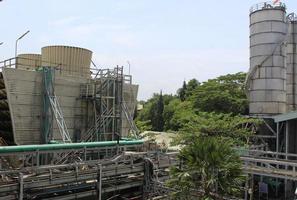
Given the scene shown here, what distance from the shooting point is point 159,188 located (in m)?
18.9

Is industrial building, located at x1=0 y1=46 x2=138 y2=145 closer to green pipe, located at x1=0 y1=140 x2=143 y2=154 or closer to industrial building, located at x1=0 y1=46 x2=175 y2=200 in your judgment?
industrial building, located at x1=0 y1=46 x2=175 y2=200

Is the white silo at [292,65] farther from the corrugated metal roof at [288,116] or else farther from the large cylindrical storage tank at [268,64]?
the corrugated metal roof at [288,116]

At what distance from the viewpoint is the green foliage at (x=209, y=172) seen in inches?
514

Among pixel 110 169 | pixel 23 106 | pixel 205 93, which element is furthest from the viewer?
pixel 205 93

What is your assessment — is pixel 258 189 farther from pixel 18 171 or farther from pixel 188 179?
pixel 18 171

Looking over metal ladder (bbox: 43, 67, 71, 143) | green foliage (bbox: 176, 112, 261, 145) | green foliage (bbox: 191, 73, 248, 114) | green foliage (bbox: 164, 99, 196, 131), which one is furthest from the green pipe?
green foliage (bbox: 164, 99, 196, 131)

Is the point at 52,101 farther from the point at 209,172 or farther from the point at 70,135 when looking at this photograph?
the point at 209,172

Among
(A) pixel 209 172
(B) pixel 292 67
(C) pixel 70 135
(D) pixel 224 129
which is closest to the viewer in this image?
(A) pixel 209 172

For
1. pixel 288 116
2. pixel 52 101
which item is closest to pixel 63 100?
pixel 52 101

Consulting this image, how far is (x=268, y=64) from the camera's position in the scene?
1458 inches

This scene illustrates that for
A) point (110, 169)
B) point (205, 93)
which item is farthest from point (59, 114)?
point (205, 93)

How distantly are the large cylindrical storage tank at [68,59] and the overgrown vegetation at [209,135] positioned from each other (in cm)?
1033

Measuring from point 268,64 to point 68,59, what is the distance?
18449mm

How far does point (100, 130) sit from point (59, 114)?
3833mm
